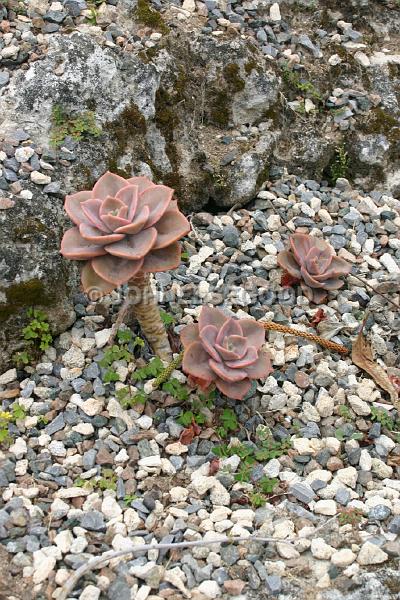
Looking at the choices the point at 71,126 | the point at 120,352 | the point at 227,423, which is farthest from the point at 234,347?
the point at 71,126

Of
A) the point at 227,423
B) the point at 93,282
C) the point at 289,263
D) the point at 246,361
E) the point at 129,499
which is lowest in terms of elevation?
the point at 129,499

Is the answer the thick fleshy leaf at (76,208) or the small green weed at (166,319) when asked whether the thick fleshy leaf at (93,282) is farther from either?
the small green weed at (166,319)

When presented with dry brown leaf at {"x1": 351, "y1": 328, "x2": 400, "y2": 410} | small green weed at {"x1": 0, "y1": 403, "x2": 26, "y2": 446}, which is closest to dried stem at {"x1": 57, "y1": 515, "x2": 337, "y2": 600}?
small green weed at {"x1": 0, "y1": 403, "x2": 26, "y2": 446}

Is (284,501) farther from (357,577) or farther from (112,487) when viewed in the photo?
(112,487)

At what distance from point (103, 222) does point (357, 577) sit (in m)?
1.65

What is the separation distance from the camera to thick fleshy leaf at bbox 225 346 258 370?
2.94m

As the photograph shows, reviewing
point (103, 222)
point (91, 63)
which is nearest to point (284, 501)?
point (103, 222)

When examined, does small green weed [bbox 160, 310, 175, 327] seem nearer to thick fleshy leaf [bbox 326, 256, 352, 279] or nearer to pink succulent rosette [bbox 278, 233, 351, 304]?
pink succulent rosette [bbox 278, 233, 351, 304]

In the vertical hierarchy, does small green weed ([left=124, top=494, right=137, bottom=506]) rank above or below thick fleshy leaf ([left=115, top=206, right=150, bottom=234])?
below

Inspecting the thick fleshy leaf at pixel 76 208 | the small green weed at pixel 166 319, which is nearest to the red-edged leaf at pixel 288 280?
the small green weed at pixel 166 319

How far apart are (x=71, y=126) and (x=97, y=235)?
1.14 m

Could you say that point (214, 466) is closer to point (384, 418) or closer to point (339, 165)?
point (384, 418)

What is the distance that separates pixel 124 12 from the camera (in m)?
4.10

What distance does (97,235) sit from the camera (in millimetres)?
2797
